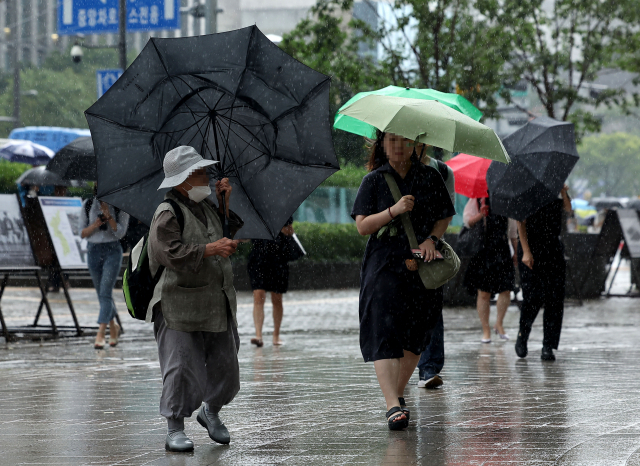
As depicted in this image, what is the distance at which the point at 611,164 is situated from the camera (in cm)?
8869

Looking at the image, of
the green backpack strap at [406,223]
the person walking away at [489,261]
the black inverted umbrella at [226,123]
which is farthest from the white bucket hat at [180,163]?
the person walking away at [489,261]

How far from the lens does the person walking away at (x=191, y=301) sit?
5.10m

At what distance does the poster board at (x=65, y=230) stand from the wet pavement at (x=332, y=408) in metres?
0.95

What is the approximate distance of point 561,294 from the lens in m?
9.34

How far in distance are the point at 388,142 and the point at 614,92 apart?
50.2 ft

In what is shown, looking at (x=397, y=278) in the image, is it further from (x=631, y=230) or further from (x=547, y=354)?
(x=631, y=230)

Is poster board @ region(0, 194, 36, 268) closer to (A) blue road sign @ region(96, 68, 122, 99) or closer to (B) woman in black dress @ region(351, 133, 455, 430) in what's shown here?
(A) blue road sign @ region(96, 68, 122, 99)

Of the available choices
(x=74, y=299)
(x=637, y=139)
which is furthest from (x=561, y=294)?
(x=637, y=139)

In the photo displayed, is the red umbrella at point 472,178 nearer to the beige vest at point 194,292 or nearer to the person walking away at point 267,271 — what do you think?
the person walking away at point 267,271

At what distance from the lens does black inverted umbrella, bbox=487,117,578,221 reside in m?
9.02

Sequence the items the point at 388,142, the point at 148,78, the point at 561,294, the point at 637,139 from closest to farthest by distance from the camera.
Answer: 1. the point at 148,78
2. the point at 388,142
3. the point at 561,294
4. the point at 637,139

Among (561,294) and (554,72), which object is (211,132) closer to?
(561,294)

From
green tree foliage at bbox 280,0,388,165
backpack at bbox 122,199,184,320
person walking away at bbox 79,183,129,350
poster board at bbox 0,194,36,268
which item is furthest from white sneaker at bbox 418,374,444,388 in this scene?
green tree foliage at bbox 280,0,388,165

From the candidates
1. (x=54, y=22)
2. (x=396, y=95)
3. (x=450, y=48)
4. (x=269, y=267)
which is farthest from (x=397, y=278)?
(x=54, y=22)
